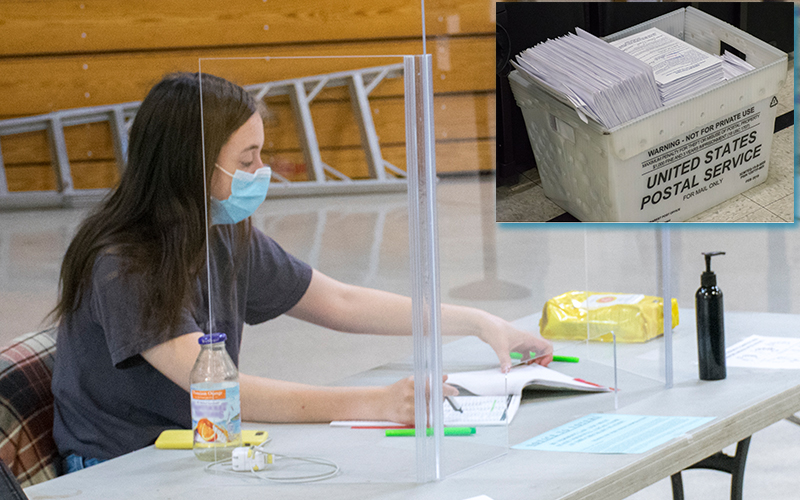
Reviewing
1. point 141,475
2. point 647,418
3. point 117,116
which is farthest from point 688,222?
point 117,116

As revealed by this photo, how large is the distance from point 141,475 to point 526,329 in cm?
55

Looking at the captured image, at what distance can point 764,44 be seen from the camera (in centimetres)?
136

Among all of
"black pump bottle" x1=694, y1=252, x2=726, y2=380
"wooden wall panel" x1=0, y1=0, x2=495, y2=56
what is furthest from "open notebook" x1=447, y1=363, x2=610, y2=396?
"wooden wall panel" x1=0, y1=0, x2=495, y2=56

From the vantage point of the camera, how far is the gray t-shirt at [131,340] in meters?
1.05

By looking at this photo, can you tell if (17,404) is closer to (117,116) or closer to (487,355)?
(487,355)

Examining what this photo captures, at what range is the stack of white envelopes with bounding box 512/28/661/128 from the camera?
1.20m

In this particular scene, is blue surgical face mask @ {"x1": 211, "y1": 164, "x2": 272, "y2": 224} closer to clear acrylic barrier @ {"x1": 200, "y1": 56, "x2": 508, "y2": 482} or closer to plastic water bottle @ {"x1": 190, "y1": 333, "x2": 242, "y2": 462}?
clear acrylic barrier @ {"x1": 200, "y1": 56, "x2": 508, "y2": 482}

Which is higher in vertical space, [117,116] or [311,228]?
[117,116]

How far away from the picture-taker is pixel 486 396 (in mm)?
1091

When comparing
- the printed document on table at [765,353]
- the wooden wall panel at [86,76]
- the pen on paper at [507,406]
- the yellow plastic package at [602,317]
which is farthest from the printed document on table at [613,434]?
the wooden wall panel at [86,76]

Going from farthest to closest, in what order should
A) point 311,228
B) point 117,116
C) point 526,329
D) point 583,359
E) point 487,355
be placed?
point 117,116 < point 583,359 < point 526,329 < point 487,355 < point 311,228

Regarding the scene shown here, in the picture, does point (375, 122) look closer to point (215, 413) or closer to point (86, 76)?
point (215, 413)

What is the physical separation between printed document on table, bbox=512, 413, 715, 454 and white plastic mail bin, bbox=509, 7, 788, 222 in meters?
0.32

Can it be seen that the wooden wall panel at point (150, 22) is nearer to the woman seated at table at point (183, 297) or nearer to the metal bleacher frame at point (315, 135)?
the woman seated at table at point (183, 297)
